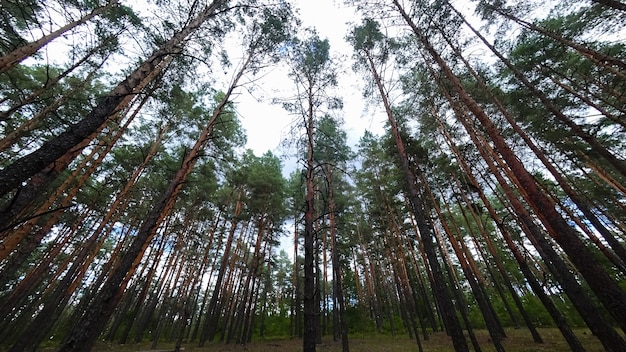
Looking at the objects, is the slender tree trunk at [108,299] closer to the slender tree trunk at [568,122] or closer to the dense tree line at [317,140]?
the dense tree line at [317,140]

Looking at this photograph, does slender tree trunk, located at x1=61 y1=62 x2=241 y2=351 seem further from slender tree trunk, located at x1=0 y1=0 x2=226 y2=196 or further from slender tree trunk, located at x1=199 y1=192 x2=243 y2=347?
slender tree trunk, located at x1=199 y1=192 x2=243 y2=347

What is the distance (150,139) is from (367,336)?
20.6 m

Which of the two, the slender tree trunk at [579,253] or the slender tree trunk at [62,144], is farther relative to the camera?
the slender tree trunk at [579,253]

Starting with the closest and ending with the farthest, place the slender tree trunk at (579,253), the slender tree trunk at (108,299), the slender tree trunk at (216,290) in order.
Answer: the slender tree trunk at (579,253) < the slender tree trunk at (108,299) < the slender tree trunk at (216,290)

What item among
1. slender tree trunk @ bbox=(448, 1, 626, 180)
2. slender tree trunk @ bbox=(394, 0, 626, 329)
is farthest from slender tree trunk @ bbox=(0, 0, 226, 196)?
slender tree trunk @ bbox=(448, 1, 626, 180)

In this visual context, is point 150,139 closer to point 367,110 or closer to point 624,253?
point 367,110

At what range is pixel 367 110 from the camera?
1172 centimetres

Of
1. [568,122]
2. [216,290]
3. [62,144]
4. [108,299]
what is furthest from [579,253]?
[216,290]

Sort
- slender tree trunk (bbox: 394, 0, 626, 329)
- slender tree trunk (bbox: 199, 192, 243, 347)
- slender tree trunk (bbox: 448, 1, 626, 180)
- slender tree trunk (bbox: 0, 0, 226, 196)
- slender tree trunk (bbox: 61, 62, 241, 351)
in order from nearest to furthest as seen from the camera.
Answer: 1. slender tree trunk (bbox: 0, 0, 226, 196)
2. slender tree trunk (bbox: 394, 0, 626, 329)
3. slender tree trunk (bbox: 61, 62, 241, 351)
4. slender tree trunk (bbox: 448, 1, 626, 180)
5. slender tree trunk (bbox: 199, 192, 243, 347)

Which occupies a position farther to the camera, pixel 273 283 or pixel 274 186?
pixel 273 283

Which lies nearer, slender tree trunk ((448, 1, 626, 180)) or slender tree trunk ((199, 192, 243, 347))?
slender tree trunk ((448, 1, 626, 180))

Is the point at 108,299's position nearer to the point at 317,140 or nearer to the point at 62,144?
the point at 62,144

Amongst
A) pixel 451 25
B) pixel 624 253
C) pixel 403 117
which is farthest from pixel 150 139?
pixel 624 253

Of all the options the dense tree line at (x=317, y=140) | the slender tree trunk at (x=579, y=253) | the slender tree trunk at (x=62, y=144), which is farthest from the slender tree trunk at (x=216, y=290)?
the slender tree trunk at (x=579, y=253)
